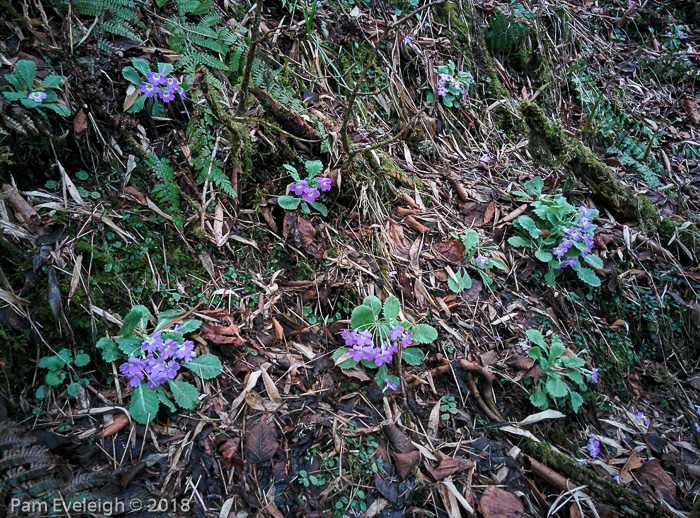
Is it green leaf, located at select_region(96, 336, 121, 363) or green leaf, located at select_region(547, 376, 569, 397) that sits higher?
green leaf, located at select_region(96, 336, 121, 363)

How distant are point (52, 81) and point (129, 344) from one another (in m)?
1.34

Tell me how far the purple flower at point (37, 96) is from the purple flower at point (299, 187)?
4.13ft

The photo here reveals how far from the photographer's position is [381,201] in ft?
9.46

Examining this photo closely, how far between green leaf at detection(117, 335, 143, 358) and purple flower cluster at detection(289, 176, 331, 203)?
115 centimetres

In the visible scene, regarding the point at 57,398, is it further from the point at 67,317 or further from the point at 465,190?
the point at 465,190

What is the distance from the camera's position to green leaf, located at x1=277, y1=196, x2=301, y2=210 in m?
2.52

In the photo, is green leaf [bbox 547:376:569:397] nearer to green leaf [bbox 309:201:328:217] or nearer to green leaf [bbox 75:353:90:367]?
green leaf [bbox 309:201:328:217]

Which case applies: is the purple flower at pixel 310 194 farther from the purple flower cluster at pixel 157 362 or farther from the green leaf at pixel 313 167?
the purple flower cluster at pixel 157 362

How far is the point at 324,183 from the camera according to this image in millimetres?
2600

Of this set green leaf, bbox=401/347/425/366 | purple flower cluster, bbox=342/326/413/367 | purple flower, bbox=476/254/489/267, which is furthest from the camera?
purple flower, bbox=476/254/489/267

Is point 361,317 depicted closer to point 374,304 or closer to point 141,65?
point 374,304

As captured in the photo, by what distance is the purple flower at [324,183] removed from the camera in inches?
102

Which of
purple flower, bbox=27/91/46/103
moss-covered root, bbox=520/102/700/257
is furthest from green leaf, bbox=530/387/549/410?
purple flower, bbox=27/91/46/103

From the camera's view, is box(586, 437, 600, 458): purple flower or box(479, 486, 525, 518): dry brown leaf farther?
box(586, 437, 600, 458): purple flower
